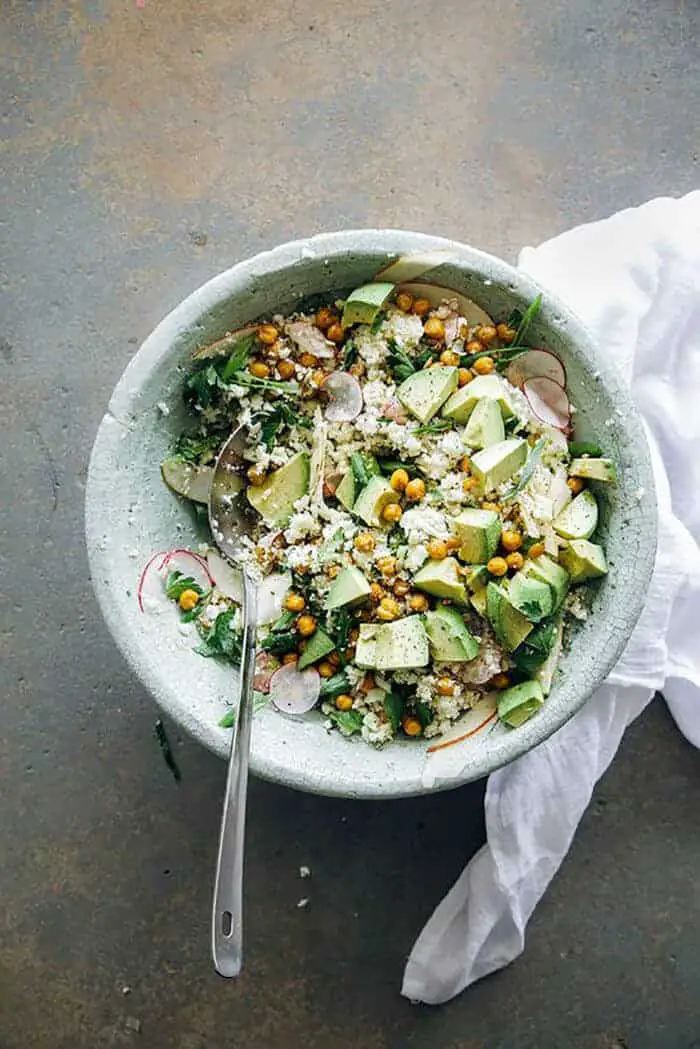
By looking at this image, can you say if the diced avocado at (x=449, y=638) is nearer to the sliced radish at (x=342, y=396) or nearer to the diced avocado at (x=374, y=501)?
the diced avocado at (x=374, y=501)

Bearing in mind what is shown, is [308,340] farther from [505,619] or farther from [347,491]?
[505,619]

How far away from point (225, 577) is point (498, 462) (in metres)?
0.42

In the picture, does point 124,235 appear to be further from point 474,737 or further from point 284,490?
point 474,737

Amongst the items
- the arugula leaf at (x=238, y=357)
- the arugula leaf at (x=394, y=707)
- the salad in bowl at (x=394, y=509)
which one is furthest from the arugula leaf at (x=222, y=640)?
the arugula leaf at (x=238, y=357)

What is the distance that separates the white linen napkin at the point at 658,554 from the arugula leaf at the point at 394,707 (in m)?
0.34

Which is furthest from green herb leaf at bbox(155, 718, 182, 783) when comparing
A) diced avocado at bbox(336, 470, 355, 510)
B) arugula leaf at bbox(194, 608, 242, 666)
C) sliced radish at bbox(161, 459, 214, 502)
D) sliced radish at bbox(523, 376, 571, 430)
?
sliced radish at bbox(523, 376, 571, 430)

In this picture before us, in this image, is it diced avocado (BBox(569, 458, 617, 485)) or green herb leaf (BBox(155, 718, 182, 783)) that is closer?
diced avocado (BBox(569, 458, 617, 485))

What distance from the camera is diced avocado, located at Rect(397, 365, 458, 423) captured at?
1435 millimetres

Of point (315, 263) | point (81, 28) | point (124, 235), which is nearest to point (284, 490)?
point (315, 263)

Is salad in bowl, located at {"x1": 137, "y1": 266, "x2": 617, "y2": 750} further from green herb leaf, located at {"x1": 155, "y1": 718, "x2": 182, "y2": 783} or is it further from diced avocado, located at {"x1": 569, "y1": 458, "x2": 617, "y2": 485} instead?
green herb leaf, located at {"x1": 155, "y1": 718, "x2": 182, "y2": 783}

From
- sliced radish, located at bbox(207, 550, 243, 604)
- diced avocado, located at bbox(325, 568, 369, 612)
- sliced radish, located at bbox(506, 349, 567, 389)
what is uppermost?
sliced radish, located at bbox(506, 349, 567, 389)

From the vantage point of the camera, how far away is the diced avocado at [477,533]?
1.37 meters

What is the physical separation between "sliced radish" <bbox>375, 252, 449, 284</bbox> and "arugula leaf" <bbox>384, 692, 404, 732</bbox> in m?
0.56

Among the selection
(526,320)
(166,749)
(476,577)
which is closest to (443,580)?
(476,577)
